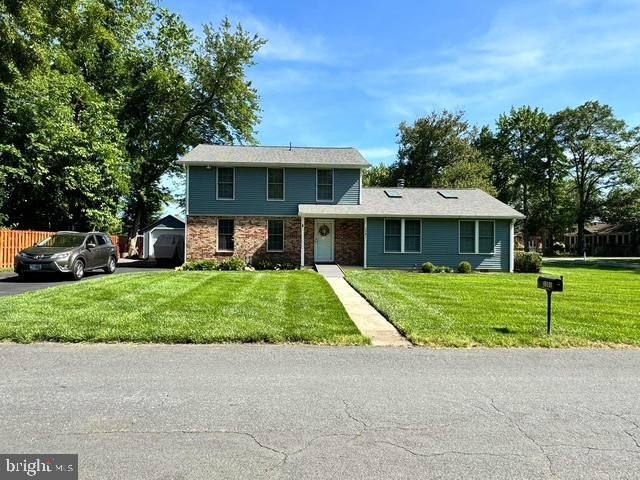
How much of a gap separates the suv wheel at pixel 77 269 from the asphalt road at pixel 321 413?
9.21 meters

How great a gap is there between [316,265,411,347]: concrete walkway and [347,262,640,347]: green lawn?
194 millimetres

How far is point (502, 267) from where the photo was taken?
2300 cm

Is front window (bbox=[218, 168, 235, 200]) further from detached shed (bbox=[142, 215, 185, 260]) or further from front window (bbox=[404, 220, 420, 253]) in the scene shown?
detached shed (bbox=[142, 215, 185, 260])

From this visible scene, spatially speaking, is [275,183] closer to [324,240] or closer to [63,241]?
[324,240]

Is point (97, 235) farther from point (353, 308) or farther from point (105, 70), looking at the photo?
point (105, 70)

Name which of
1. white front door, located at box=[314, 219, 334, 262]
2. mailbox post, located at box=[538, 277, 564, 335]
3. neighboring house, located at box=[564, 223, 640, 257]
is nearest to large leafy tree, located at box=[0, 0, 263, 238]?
white front door, located at box=[314, 219, 334, 262]

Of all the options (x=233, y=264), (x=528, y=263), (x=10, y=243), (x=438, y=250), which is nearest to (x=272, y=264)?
(x=233, y=264)

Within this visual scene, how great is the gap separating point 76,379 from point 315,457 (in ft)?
10.6

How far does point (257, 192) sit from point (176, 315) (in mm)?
14471

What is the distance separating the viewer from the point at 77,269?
1533 cm

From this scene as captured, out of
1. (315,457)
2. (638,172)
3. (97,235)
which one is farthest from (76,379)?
(638,172)

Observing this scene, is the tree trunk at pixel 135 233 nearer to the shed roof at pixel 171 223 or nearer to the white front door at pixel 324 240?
the shed roof at pixel 171 223

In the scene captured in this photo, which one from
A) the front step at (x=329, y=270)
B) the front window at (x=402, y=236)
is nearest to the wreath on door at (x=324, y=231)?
the front step at (x=329, y=270)

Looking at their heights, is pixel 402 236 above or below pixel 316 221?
below
